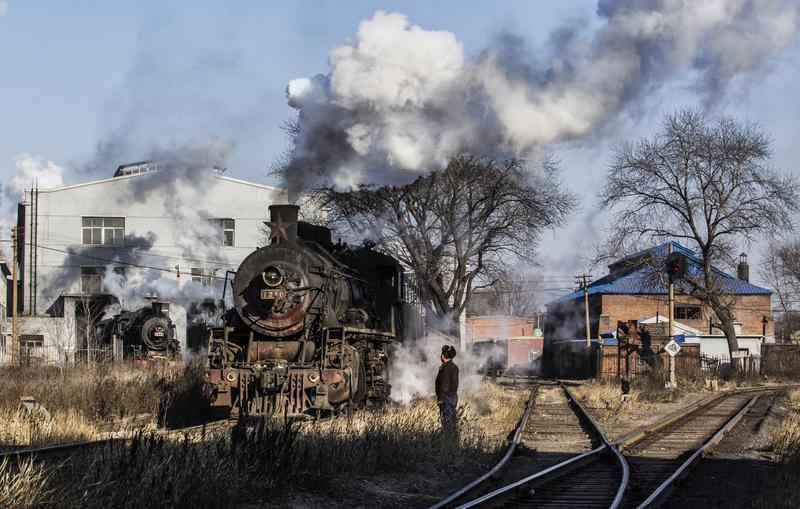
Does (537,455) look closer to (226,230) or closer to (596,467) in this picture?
(596,467)

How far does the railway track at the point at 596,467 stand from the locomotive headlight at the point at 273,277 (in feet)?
16.6

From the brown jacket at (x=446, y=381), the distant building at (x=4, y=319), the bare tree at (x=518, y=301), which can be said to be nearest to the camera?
the brown jacket at (x=446, y=381)

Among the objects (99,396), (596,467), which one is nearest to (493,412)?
(99,396)

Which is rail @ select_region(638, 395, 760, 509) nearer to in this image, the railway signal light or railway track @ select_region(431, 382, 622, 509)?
railway track @ select_region(431, 382, 622, 509)

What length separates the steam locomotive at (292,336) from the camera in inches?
637

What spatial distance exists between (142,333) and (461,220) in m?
14.4

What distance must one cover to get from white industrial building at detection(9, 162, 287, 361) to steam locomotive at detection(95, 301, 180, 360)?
7.73 metres

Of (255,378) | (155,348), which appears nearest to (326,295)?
(255,378)

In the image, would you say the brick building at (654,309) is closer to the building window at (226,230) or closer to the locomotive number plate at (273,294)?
the building window at (226,230)

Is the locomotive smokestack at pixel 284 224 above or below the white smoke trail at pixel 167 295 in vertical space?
above

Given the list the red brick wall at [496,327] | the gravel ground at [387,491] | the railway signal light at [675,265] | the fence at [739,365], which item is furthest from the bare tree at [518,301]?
the gravel ground at [387,491]

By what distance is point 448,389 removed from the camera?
1427cm

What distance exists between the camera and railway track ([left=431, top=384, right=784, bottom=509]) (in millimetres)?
9672

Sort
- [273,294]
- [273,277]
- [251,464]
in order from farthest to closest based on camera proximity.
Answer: [273,277]
[273,294]
[251,464]
